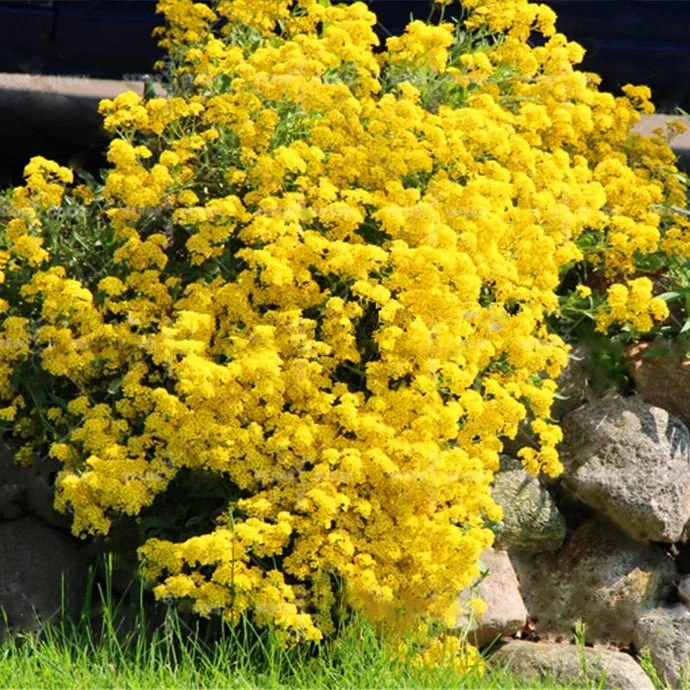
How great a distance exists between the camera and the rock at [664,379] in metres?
5.34

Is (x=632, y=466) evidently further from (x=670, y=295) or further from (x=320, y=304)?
(x=320, y=304)

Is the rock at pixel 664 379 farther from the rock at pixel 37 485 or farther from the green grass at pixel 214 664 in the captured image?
the rock at pixel 37 485

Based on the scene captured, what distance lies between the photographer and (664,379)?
536cm

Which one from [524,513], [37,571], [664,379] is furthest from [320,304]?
[664,379]

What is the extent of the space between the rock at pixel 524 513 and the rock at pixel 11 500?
156 centimetres

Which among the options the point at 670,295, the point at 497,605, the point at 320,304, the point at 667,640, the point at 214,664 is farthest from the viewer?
the point at 670,295

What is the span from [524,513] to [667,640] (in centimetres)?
61

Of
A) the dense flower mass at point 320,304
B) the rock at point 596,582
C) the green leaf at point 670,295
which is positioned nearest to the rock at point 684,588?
the rock at point 596,582

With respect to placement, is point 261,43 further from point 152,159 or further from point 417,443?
point 417,443

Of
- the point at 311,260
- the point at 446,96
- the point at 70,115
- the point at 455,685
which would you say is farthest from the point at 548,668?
the point at 70,115

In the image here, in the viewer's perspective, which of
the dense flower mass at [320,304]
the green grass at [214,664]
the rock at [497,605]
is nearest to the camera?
the green grass at [214,664]

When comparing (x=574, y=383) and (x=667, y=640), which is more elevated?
(x=574, y=383)

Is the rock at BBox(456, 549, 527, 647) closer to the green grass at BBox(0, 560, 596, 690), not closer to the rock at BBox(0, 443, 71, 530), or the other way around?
the green grass at BBox(0, 560, 596, 690)

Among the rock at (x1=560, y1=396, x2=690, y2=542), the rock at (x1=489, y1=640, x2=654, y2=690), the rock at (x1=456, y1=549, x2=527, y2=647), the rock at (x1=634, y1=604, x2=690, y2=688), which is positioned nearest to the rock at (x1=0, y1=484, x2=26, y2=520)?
the rock at (x1=456, y1=549, x2=527, y2=647)
